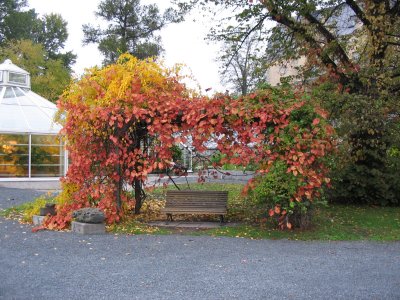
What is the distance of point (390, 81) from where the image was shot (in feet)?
37.3

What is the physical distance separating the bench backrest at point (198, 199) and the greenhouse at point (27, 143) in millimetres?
10871

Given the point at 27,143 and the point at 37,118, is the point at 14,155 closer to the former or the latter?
the point at 27,143

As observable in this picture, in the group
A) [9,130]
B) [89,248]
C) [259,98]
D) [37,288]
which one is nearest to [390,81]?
[259,98]

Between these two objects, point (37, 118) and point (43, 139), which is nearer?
point (43, 139)

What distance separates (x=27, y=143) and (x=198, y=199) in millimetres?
13160

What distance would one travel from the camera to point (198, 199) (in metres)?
10.2

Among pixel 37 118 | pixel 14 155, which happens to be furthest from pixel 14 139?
pixel 37 118

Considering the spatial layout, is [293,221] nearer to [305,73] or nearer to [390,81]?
[390,81]

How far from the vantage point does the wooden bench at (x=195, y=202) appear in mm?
9977

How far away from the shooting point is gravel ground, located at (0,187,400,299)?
208 inches

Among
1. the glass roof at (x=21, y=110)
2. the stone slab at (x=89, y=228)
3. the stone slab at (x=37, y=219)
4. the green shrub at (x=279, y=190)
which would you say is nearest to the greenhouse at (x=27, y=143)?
the glass roof at (x=21, y=110)

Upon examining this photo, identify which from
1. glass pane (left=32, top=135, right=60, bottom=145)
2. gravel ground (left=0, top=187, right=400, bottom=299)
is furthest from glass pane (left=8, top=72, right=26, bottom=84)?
gravel ground (left=0, top=187, right=400, bottom=299)

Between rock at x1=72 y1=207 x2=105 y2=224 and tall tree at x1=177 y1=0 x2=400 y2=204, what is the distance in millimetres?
5851

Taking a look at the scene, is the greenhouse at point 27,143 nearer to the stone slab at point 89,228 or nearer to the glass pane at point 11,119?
the glass pane at point 11,119
